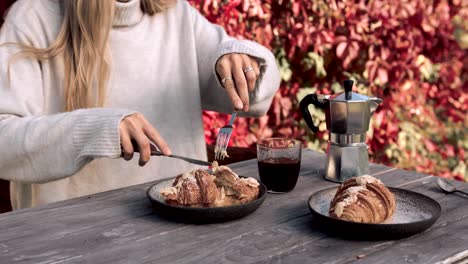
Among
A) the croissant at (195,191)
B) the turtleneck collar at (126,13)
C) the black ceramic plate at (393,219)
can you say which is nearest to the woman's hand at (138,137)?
the croissant at (195,191)

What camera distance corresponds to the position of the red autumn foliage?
3436mm

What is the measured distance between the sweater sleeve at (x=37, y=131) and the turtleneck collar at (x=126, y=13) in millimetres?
292

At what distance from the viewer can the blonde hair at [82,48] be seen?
1.95 meters

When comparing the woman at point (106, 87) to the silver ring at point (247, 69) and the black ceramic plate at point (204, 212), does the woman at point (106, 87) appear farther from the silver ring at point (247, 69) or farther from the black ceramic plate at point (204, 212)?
the black ceramic plate at point (204, 212)

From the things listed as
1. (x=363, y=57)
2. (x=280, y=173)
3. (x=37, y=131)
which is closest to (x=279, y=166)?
(x=280, y=173)

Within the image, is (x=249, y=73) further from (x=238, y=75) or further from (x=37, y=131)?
(x=37, y=131)

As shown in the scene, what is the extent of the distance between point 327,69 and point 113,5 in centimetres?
190

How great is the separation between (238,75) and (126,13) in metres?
0.47

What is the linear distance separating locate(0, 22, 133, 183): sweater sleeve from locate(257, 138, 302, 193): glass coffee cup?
366 mm

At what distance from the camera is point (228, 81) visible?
1.84 meters

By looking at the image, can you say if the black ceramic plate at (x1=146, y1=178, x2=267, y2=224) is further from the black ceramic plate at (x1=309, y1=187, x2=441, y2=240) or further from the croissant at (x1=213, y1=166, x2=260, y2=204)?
the black ceramic plate at (x1=309, y1=187, x2=441, y2=240)

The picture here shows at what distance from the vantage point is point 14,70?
1.87 meters

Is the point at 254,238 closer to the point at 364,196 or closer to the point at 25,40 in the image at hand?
the point at 364,196

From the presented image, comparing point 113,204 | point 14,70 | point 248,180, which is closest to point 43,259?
point 113,204
